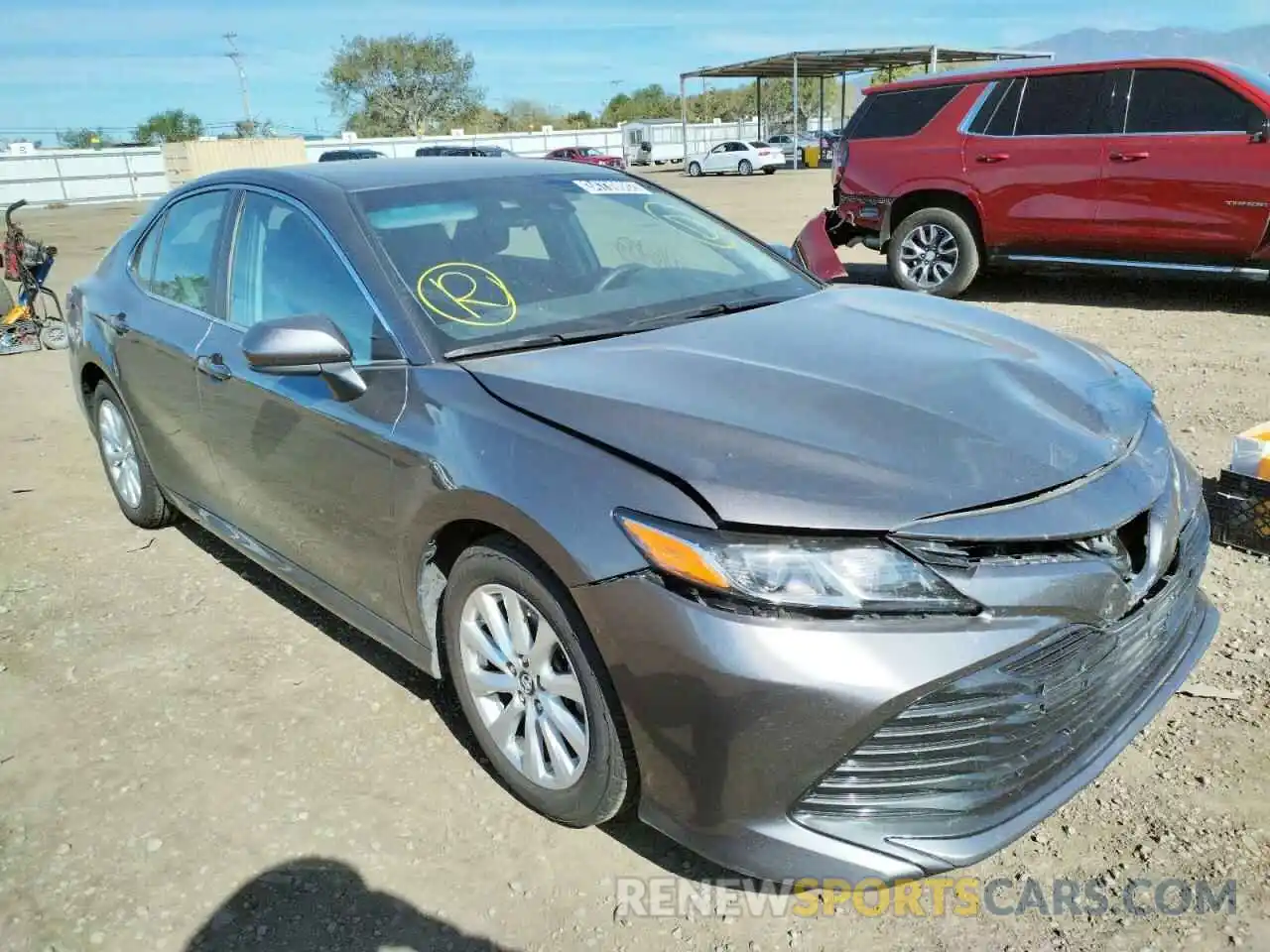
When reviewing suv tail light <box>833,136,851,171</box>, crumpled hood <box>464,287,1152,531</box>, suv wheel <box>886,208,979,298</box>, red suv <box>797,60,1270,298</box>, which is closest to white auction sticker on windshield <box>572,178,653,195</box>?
crumpled hood <box>464,287,1152,531</box>

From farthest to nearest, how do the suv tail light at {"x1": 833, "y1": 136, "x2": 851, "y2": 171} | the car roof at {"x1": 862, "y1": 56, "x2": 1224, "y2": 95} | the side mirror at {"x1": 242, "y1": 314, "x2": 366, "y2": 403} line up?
the suv tail light at {"x1": 833, "y1": 136, "x2": 851, "y2": 171} < the car roof at {"x1": 862, "y1": 56, "x2": 1224, "y2": 95} < the side mirror at {"x1": 242, "y1": 314, "x2": 366, "y2": 403}

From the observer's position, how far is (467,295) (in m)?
2.79

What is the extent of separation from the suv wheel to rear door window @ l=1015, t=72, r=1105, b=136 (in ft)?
3.00

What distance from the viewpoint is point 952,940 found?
2.12 m

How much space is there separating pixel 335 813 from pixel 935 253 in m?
7.62

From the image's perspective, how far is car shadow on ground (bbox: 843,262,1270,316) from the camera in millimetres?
7965

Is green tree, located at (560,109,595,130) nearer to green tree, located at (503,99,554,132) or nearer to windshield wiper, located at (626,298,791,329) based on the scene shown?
green tree, located at (503,99,554,132)

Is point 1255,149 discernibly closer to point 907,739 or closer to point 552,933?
point 907,739

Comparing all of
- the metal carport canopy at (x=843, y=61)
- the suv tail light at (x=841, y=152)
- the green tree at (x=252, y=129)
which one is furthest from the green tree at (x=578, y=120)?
the suv tail light at (x=841, y=152)

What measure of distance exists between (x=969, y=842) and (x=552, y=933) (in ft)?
3.06

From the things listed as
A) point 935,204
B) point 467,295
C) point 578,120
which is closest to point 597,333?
point 467,295

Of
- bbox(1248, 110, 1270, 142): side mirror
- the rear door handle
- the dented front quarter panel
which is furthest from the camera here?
bbox(1248, 110, 1270, 142): side mirror

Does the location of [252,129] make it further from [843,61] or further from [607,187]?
[607,187]

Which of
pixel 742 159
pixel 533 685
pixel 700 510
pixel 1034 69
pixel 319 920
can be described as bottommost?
pixel 319 920
